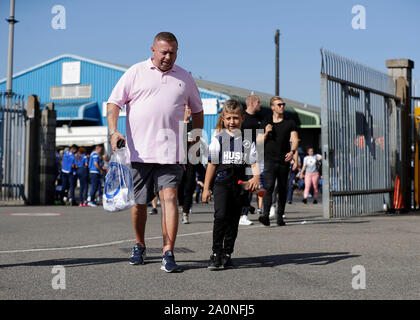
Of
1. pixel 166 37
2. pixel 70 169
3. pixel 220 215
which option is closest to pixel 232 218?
pixel 220 215

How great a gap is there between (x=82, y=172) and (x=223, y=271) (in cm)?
1266

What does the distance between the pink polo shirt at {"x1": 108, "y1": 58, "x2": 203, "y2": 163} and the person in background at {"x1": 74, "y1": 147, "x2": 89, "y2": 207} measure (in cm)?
1214

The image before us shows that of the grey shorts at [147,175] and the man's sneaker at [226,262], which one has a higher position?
the grey shorts at [147,175]

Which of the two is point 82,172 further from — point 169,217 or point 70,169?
point 169,217

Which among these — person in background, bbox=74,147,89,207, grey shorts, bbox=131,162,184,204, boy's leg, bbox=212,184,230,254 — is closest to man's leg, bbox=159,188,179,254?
grey shorts, bbox=131,162,184,204

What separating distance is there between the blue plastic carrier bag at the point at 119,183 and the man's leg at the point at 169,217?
0.33 metres

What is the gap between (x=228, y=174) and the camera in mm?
5918

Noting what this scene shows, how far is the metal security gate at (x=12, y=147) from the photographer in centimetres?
1720

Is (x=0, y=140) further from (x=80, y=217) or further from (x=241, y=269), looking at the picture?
(x=241, y=269)

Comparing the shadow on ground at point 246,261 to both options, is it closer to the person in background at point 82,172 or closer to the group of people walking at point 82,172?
the group of people walking at point 82,172

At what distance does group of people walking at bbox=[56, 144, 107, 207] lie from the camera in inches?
668

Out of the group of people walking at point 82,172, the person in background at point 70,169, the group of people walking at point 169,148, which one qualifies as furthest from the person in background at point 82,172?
the group of people walking at point 169,148

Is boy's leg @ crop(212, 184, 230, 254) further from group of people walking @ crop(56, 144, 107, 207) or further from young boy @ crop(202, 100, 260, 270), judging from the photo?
group of people walking @ crop(56, 144, 107, 207)
